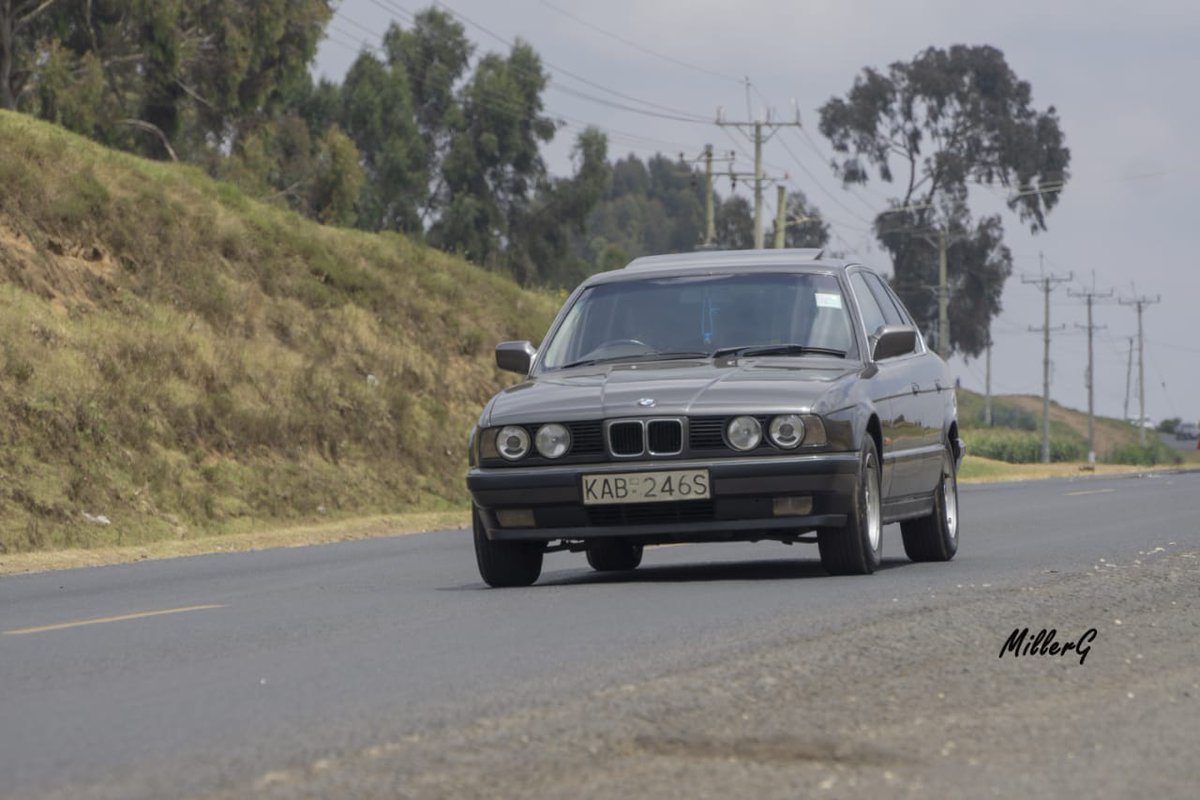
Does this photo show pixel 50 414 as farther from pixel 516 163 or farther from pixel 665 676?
pixel 516 163

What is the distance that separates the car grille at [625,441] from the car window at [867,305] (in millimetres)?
2065

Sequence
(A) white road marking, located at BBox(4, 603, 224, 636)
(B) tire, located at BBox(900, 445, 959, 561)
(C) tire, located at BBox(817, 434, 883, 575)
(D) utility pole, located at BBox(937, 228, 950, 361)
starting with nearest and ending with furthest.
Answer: (A) white road marking, located at BBox(4, 603, 224, 636), (C) tire, located at BBox(817, 434, 883, 575), (B) tire, located at BBox(900, 445, 959, 561), (D) utility pole, located at BBox(937, 228, 950, 361)

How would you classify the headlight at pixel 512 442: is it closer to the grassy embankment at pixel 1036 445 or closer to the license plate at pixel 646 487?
the license plate at pixel 646 487

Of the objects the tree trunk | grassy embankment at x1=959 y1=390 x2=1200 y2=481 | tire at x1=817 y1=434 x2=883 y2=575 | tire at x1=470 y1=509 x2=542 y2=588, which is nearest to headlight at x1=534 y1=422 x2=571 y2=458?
tire at x1=470 y1=509 x2=542 y2=588

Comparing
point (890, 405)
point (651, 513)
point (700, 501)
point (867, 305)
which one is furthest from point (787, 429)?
point (867, 305)

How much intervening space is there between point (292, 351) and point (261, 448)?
5089 mm

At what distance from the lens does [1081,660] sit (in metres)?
7.73

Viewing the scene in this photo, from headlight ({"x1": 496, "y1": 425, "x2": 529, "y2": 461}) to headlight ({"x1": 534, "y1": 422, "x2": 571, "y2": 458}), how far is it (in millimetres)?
91

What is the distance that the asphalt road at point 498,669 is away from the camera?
219 inches

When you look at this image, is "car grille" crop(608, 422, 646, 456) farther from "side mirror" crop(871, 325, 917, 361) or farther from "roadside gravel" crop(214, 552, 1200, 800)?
"roadside gravel" crop(214, 552, 1200, 800)

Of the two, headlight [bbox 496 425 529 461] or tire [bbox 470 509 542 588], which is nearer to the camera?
headlight [bbox 496 425 529 461]

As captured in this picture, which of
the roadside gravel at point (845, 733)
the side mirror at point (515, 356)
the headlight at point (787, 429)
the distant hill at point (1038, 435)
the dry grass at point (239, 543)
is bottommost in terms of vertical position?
the distant hill at point (1038, 435)

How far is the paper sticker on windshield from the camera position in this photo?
11.9m

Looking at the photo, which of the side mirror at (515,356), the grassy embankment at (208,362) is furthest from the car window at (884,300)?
the grassy embankment at (208,362)
